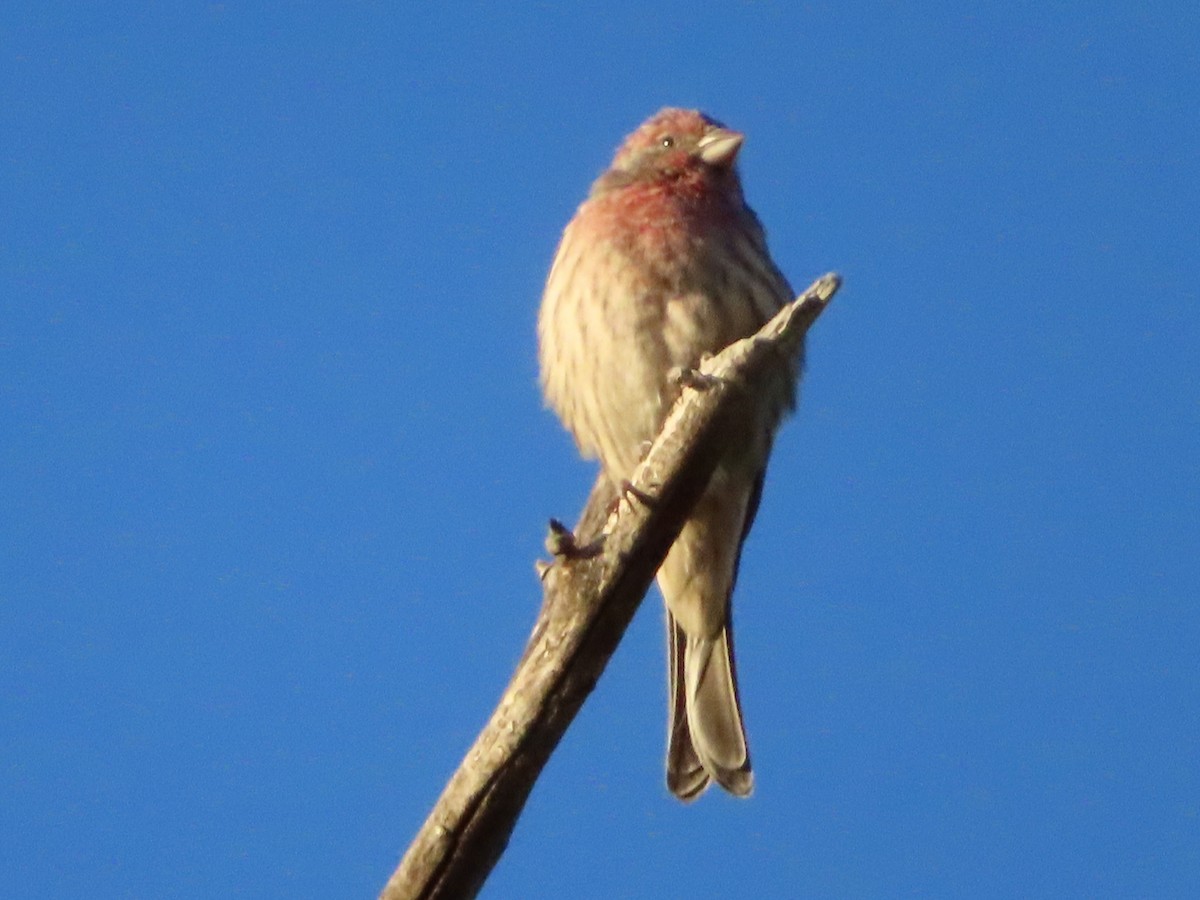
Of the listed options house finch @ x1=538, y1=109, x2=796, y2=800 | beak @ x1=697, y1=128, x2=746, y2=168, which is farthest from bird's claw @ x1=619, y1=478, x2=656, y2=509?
beak @ x1=697, y1=128, x2=746, y2=168

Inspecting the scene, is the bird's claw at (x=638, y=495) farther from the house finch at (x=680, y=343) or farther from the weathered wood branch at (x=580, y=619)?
the house finch at (x=680, y=343)

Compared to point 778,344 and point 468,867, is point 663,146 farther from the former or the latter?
point 468,867

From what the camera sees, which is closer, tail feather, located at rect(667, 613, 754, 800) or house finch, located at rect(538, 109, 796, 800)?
house finch, located at rect(538, 109, 796, 800)

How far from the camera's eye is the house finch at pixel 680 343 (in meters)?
7.25

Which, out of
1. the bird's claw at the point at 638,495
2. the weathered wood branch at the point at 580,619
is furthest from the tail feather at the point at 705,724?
the bird's claw at the point at 638,495

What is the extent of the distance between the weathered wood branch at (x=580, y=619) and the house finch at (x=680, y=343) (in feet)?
3.91

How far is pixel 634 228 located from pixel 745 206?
0.72 meters

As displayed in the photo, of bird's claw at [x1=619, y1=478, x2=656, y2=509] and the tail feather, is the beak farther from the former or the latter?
bird's claw at [x1=619, y1=478, x2=656, y2=509]

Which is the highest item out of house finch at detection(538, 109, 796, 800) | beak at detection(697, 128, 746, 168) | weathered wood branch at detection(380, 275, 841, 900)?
beak at detection(697, 128, 746, 168)

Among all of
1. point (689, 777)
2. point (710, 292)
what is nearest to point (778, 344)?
point (710, 292)

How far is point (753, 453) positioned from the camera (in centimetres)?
747

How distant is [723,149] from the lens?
811 cm

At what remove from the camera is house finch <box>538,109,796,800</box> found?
285 inches

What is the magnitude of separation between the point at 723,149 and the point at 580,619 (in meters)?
3.19
